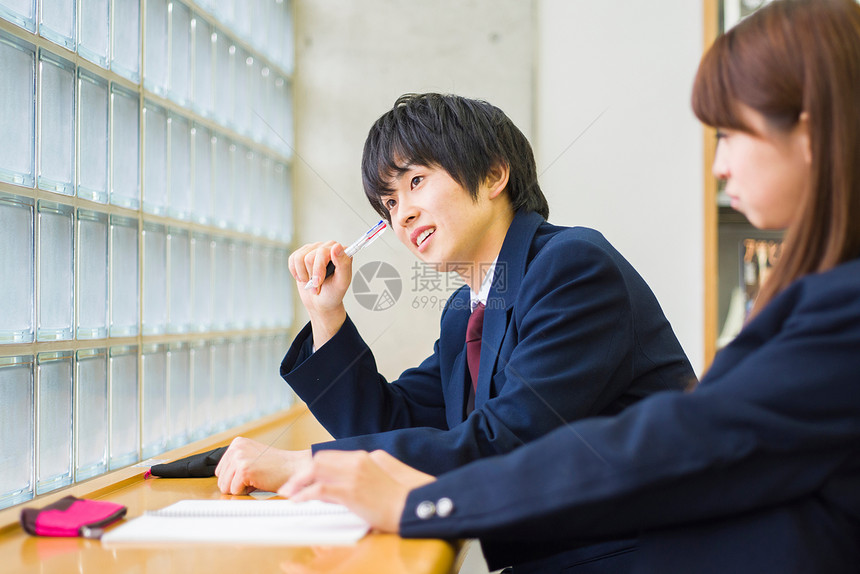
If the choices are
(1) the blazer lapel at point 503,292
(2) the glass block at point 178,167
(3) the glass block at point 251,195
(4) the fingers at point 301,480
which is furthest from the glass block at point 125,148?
(4) the fingers at point 301,480

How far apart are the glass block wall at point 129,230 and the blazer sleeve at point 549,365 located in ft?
1.54

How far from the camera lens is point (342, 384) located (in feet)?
3.59

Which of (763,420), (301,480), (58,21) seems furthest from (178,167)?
(763,420)

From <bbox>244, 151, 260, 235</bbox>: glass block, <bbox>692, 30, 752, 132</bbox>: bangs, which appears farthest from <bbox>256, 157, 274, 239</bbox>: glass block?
<bbox>692, 30, 752, 132</bbox>: bangs

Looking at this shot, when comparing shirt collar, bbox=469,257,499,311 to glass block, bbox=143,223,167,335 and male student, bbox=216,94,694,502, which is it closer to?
male student, bbox=216,94,694,502

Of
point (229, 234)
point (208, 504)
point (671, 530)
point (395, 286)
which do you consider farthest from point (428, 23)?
point (671, 530)

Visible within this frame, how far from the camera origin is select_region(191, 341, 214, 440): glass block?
1.46 metres

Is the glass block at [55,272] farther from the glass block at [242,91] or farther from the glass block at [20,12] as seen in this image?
the glass block at [242,91]

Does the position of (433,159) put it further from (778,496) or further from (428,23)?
(428,23)

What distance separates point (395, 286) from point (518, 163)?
2.80ft

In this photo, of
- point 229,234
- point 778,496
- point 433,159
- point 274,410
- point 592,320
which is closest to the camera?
point 778,496

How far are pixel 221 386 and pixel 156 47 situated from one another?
73cm

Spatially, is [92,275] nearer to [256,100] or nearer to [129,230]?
[129,230]

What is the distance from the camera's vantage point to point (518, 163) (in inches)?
47.5
